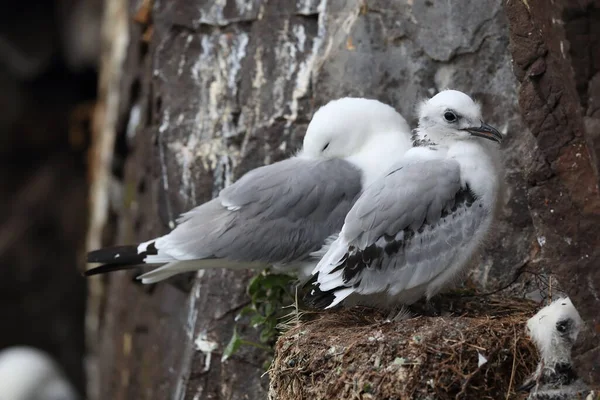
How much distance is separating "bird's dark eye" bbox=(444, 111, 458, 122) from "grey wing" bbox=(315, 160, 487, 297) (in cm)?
28

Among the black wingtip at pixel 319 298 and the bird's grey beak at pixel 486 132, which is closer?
the black wingtip at pixel 319 298

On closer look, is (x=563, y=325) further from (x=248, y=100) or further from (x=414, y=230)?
(x=248, y=100)

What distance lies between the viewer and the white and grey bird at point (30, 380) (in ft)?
24.5

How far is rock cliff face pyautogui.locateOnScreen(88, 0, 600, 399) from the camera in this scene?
5258 mm

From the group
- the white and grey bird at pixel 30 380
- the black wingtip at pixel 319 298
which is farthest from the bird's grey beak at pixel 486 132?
the white and grey bird at pixel 30 380

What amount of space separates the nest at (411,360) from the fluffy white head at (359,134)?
3.61 feet

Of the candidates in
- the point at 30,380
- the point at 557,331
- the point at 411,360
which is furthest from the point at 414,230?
the point at 30,380

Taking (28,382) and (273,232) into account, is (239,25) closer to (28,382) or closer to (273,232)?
(273,232)

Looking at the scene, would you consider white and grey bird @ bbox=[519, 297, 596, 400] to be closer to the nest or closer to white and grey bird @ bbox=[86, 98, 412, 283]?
the nest

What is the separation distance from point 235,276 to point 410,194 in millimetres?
1716

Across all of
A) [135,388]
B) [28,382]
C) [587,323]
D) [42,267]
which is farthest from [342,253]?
[42,267]

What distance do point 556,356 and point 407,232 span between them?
905mm

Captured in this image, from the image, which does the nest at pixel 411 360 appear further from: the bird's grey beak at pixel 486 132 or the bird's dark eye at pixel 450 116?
the bird's dark eye at pixel 450 116

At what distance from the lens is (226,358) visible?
5.70 meters
